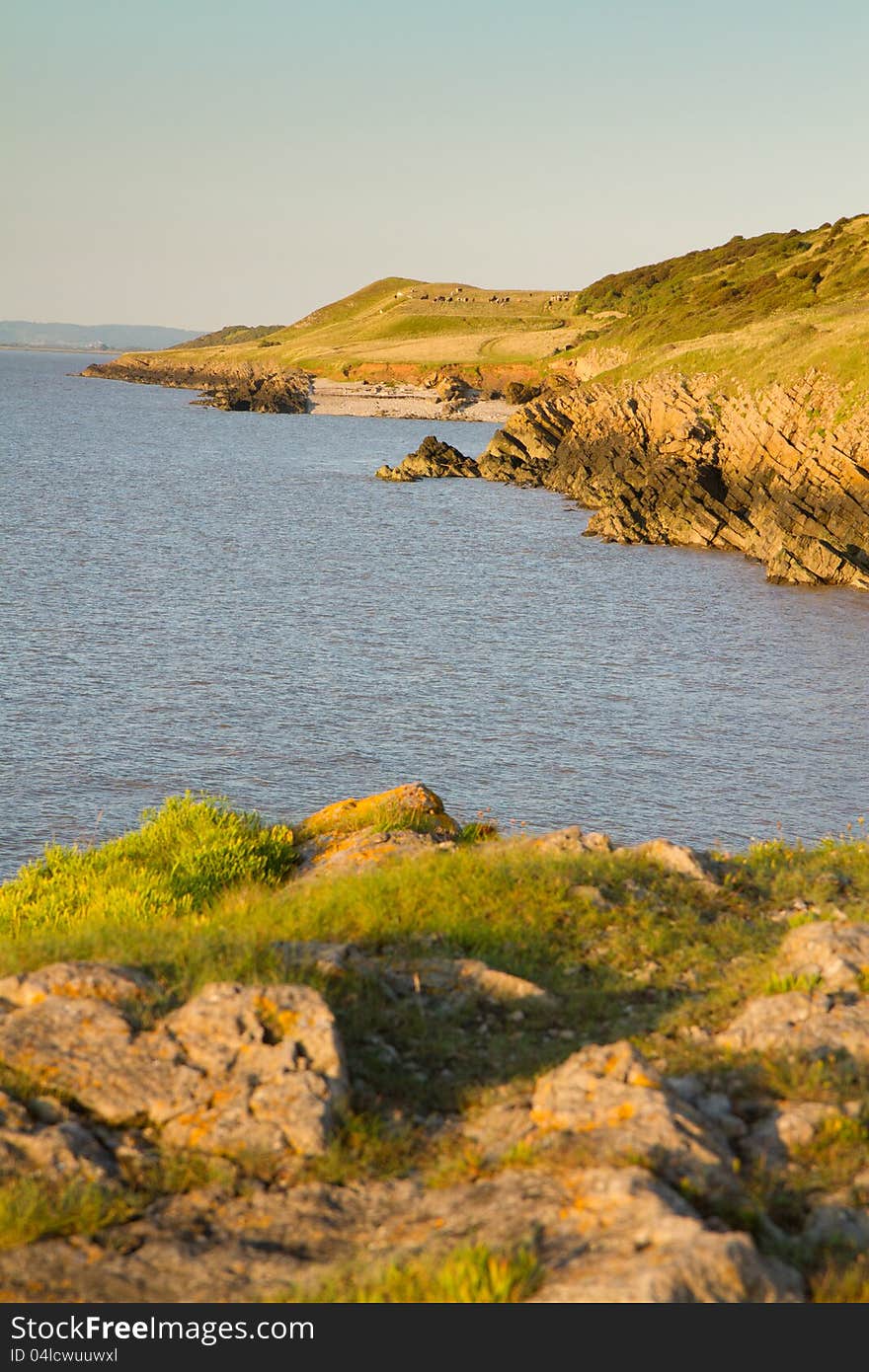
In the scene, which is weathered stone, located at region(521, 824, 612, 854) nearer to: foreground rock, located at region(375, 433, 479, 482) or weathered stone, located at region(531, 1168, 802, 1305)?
weathered stone, located at region(531, 1168, 802, 1305)

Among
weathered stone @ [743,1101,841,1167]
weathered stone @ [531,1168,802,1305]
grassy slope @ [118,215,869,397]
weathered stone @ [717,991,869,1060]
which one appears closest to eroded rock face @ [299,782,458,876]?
weathered stone @ [717,991,869,1060]

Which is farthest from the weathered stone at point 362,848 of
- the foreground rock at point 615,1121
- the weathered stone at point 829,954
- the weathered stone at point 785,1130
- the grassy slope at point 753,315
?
the grassy slope at point 753,315

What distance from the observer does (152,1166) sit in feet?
25.1

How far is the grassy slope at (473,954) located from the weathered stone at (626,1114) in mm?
367

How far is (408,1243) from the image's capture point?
6.89 metres

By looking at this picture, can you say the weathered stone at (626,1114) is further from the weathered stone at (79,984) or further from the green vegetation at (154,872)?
the green vegetation at (154,872)

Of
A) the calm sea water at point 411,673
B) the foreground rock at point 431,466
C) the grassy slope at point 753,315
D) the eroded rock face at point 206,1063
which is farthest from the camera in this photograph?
the foreground rock at point 431,466

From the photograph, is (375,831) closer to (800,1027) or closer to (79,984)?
(79,984)

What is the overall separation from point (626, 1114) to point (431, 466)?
93.5 m

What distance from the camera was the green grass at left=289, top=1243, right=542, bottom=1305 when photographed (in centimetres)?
612

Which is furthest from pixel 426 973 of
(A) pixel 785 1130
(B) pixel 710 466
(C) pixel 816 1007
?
(B) pixel 710 466

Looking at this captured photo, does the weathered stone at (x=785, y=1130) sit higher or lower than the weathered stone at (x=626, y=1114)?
lower

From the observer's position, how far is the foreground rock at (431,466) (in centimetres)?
9662
